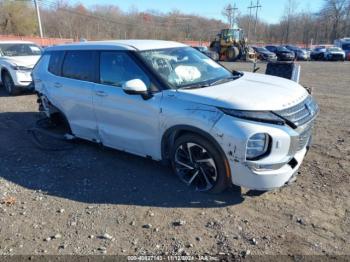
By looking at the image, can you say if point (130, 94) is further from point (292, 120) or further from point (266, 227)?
point (266, 227)

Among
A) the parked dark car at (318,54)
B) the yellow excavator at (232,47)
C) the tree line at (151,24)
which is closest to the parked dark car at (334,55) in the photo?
the parked dark car at (318,54)

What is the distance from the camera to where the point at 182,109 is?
3.77 meters

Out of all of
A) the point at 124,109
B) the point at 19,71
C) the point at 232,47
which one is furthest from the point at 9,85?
the point at 232,47

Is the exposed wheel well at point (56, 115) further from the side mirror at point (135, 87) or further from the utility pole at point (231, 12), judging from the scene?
the utility pole at point (231, 12)

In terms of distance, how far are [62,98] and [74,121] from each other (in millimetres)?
435

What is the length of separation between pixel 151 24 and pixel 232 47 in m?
70.1

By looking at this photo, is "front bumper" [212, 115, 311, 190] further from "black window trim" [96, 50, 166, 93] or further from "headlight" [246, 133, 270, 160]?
"black window trim" [96, 50, 166, 93]

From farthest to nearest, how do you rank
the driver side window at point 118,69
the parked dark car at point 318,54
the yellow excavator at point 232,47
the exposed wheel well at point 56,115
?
the parked dark car at point 318,54, the yellow excavator at point 232,47, the exposed wheel well at point 56,115, the driver side window at point 118,69

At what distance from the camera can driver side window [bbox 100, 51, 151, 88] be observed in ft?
14.1

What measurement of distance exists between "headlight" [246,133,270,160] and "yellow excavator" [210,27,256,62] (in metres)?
29.8

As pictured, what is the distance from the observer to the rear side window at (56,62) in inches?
220

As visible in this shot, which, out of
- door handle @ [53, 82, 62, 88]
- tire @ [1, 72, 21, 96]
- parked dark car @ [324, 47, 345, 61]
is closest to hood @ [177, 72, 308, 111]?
door handle @ [53, 82, 62, 88]

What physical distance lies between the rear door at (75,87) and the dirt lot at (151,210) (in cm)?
55

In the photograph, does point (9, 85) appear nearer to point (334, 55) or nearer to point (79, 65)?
point (79, 65)
